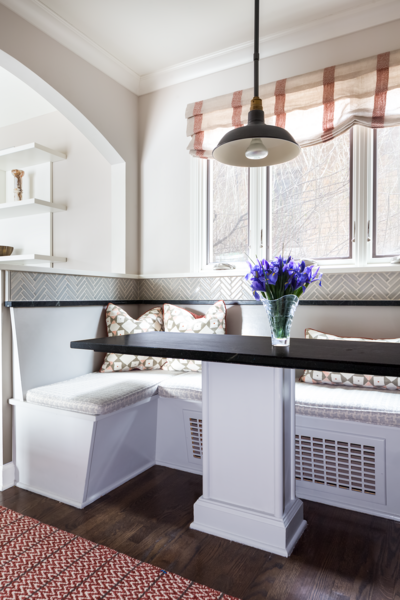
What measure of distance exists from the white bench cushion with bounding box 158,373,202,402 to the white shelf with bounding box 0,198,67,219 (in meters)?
1.99

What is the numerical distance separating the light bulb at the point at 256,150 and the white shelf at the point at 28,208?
226cm

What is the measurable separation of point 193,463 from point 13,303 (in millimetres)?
1301

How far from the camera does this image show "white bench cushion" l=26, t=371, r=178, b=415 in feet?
6.42

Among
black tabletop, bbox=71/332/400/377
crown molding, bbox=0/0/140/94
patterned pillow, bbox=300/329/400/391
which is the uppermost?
crown molding, bbox=0/0/140/94

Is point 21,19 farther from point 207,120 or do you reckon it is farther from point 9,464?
point 9,464

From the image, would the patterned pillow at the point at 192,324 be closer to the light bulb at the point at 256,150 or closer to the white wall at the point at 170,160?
the white wall at the point at 170,160

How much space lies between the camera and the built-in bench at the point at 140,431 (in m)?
1.83

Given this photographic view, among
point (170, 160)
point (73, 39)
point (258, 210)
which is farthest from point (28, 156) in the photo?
point (258, 210)

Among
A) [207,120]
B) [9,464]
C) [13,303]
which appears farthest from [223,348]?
[207,120]

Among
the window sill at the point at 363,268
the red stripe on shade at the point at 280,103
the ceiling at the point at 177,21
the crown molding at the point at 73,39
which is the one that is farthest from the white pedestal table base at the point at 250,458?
the crown molding at the point at 73,39

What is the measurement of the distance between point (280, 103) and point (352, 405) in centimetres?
197

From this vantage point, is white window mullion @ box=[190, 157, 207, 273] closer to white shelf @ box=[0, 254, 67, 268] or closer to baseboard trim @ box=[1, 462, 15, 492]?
white shelf @ box=[0, 254, 67, 268]

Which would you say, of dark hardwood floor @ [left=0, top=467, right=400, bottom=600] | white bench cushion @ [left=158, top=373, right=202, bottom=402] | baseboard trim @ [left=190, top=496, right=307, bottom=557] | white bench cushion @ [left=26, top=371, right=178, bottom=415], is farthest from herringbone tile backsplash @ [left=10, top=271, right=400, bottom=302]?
baseboard trim @ [left=190, top=496, right=307, bottom=557]

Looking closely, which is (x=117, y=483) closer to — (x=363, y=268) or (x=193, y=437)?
(x=193, y=437)
